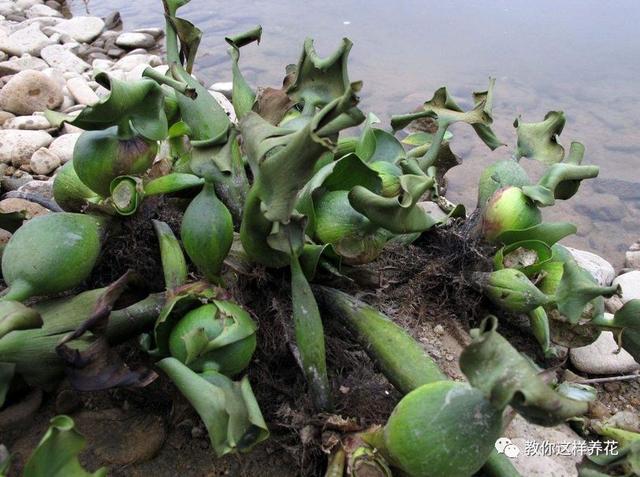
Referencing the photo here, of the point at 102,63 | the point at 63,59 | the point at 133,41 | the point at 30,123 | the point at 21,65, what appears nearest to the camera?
the point at 30,123

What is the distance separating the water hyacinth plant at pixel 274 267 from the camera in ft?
3.13

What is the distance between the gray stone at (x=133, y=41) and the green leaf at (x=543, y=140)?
413 cm

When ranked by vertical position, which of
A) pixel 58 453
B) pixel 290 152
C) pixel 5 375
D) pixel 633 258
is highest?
pixel 290 152

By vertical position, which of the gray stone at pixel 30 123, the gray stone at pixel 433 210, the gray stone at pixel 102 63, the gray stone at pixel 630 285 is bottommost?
the gray stone at pixel 102 63

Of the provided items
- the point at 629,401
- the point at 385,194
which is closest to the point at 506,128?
the point at 629,401

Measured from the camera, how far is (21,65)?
14.1 feet

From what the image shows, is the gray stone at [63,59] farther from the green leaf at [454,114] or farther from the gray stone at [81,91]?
the green leaf at [454,114]

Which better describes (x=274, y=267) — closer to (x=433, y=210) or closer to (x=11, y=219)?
(x=11, y=219)

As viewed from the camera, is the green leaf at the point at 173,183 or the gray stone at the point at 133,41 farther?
the gray stone at the point at 133,41

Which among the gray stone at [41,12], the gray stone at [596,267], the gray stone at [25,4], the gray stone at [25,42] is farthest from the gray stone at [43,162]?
the gray stone at [25,4]

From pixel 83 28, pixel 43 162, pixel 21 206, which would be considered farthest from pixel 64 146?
pixel 83 28

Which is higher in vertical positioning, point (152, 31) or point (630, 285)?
point (630, 285)

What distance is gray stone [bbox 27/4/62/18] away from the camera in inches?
239

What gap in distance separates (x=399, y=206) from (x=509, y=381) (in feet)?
1.37
